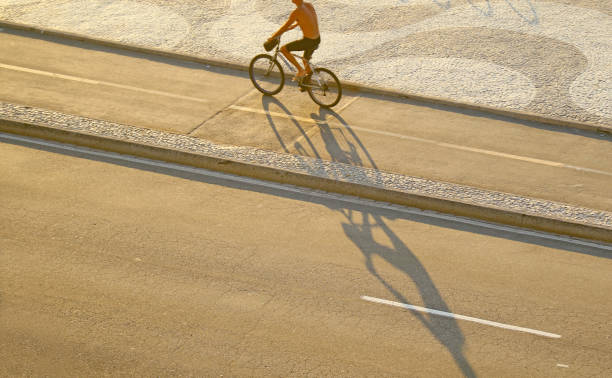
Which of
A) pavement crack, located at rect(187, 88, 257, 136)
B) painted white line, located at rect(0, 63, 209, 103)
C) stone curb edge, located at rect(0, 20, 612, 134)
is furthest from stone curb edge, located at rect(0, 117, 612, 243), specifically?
stone curb edge, located at rect(0, 20, 612, 134)

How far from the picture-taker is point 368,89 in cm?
1366

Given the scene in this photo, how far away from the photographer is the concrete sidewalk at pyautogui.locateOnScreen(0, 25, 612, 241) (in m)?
10.2

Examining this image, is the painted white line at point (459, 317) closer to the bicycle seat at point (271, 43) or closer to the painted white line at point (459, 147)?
the painted white line at point (459, 147)

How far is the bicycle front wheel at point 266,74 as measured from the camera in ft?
43.5

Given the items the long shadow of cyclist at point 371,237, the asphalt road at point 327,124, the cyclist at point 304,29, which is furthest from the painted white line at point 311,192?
the cyclist at point 304,29

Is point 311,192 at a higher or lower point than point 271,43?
lower

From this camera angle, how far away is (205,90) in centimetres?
1336

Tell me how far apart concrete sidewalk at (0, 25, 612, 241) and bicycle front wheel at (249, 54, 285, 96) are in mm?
207

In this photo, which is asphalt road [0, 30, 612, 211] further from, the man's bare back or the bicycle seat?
the man's bare back

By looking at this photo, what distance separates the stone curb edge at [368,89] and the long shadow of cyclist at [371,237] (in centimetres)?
140

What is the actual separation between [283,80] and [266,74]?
0.46 metres

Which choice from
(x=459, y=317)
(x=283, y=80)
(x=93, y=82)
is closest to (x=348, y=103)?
(x=283, y=80)

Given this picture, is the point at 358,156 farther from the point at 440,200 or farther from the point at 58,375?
the point at 58,375

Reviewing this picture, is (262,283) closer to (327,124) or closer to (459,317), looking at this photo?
(459,317)
